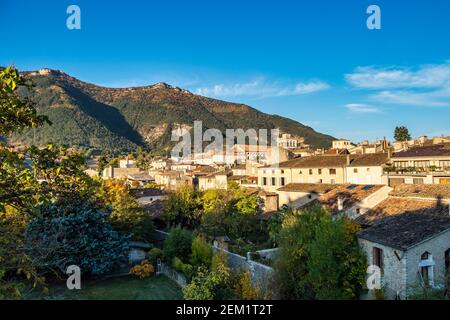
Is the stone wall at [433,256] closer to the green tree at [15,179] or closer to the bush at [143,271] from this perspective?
the green tree at [15,179]

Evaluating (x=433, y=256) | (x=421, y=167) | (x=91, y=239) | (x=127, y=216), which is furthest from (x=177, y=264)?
(x=421, y=167)

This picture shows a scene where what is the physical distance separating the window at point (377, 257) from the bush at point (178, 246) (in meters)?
18.0

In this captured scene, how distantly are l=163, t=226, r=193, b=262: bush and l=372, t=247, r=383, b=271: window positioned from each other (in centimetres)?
1800

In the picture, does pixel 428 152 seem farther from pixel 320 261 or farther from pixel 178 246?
pixel 178 246

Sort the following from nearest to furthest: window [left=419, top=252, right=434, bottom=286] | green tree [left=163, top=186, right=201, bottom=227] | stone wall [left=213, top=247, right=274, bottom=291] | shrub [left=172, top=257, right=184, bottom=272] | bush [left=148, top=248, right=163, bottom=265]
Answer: window [left=419, top=252, right=434, bottom=286] → stone wall [left=213, top=247, right=274, bottom=291] → shrub [left=172, top=257, right=184, bottom=272] → bush [left=148, top=248, right=163, bottom=265] → green tree [left=163, top=186, right=201, bottom=227]

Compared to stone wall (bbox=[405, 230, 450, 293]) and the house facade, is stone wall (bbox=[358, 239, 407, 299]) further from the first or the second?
the house facade

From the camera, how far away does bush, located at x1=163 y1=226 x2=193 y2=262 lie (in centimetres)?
3584

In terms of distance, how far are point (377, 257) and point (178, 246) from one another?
1918 centimetres

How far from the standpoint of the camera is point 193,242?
33.7 m

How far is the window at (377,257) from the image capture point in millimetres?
22344

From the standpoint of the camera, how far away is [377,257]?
22.6 meters

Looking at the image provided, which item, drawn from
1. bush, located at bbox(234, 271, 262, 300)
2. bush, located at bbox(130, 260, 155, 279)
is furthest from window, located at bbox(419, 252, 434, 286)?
bush, located at bbox(130, 260, 155, 279)

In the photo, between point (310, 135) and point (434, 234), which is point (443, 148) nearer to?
point (434, 234)

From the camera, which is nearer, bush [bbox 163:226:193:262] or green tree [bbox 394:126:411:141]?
bush [bbox 163:226:193:262]
